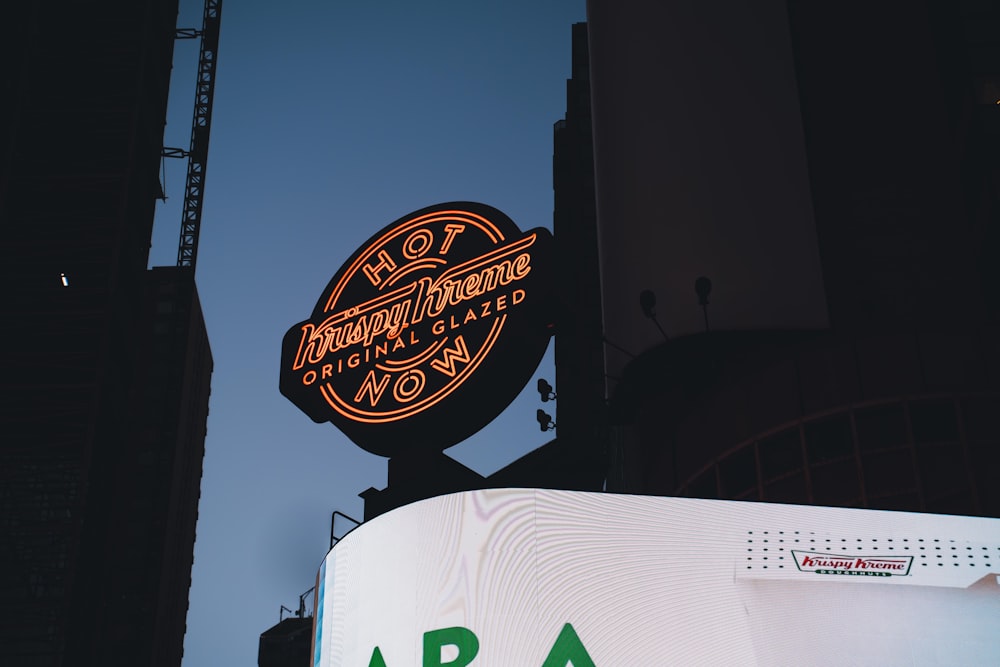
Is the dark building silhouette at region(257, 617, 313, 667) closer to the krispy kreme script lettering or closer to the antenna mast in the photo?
the antenna mast

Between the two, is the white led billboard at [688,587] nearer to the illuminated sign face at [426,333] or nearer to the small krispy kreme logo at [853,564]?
the small krispy kreme logo at [853,564]

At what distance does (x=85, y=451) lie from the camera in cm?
6197

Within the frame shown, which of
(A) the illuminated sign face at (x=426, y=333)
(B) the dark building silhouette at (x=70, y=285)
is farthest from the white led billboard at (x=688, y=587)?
(B) the dark building silhouette at (x=70, y=285)

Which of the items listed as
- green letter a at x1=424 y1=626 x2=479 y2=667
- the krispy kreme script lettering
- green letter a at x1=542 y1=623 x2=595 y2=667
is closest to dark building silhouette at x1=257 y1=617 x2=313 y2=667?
the krispy kreme script lettering

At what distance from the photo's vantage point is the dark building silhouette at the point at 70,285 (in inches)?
2403

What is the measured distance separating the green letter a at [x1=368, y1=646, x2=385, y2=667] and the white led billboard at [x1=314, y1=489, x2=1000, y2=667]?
28 mm

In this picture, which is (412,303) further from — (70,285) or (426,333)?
(70,285)

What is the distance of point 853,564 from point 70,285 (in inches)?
2505

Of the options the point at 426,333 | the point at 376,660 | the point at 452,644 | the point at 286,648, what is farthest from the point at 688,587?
the point at 286,648

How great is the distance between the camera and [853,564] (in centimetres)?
902

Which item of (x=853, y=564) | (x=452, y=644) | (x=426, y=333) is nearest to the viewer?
(x=853, y=564)

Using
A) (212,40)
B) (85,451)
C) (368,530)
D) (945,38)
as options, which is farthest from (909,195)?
(212,40)

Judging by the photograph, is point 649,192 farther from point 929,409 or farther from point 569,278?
point 569,278

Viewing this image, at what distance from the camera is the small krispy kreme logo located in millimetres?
8992
